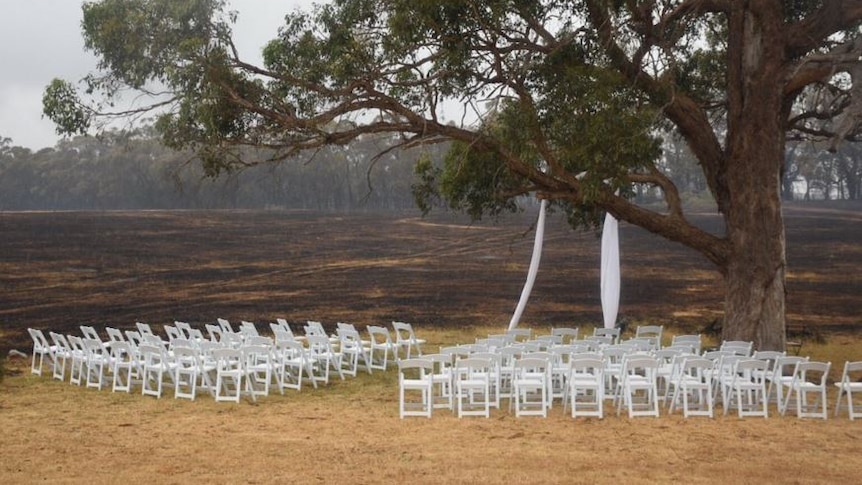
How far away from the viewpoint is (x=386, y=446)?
8617 millimetres

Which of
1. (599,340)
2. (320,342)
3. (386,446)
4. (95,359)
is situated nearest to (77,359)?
(95,359)

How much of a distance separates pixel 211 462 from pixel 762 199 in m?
9.71

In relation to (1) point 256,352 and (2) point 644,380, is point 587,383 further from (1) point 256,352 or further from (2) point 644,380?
(1) point 256,352

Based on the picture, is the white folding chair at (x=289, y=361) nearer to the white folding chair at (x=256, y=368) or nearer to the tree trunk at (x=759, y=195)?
the white folding chair at (x=256, y=368)

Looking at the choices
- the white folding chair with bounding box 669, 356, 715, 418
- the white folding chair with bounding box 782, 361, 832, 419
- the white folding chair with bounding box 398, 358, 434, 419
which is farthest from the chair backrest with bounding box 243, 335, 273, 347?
the white folding chair with bounding box 782, 361, 832, 419

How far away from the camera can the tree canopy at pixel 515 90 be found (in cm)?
1334

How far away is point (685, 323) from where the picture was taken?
2327 cm

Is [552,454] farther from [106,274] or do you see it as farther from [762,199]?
[106,274]

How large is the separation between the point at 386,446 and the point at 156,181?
26603 mm

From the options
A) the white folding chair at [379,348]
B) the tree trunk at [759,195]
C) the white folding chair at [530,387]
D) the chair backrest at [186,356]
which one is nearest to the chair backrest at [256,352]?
the chair backrest at [186,356]

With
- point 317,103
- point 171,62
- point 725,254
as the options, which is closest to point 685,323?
point 725,254

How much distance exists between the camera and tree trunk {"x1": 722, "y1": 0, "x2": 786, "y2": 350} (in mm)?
14555

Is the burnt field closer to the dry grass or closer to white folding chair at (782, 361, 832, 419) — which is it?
the dry grass

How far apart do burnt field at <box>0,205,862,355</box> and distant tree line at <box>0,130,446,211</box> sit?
298cm
